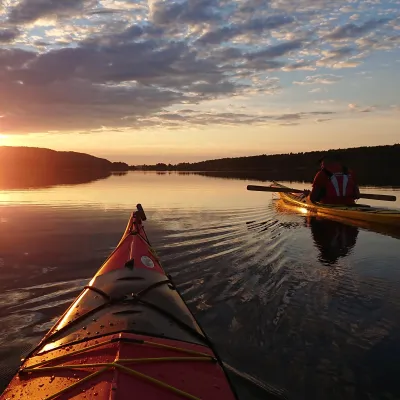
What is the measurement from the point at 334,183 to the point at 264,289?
9167mm

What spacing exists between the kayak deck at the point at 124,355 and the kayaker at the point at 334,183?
1148cm

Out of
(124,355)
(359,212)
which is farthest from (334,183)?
(124,355)

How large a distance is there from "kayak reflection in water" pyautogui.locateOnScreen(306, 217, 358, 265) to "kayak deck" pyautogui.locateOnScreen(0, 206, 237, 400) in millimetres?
6277

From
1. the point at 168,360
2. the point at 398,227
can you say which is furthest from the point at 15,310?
the point at 398,227

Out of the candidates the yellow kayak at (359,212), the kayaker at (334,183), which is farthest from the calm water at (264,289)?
the kayaker at (334,183)

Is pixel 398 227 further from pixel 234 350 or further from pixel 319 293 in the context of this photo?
pixel 234 350

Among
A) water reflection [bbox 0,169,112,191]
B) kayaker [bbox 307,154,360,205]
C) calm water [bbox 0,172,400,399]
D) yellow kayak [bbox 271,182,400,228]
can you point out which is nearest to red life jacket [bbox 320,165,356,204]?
kayaker [bbox 307,154,360,205]

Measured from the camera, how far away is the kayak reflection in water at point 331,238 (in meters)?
10.3

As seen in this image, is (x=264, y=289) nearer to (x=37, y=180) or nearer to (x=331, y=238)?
(x=331, y=238)

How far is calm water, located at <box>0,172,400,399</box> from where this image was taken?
4.78 metres

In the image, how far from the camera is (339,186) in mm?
15266

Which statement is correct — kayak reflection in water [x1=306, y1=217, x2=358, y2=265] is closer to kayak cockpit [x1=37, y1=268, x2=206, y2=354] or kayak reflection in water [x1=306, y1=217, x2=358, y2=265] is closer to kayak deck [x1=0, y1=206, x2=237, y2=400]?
kayak cockpit [x1=37, y1=268, x2=206, y2=354]

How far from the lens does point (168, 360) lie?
3373 millimetres

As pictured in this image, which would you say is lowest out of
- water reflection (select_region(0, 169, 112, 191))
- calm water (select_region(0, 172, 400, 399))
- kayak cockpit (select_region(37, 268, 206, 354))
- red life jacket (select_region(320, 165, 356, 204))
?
calm water (select_region(0, 172, 400, 399))
